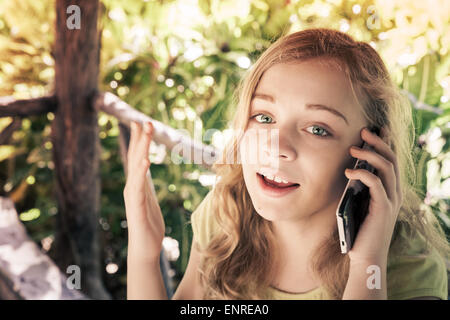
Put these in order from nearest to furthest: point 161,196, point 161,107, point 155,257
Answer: point 155,257 → point 161,196 → point 161,107

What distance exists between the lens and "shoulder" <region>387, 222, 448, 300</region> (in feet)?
1.97

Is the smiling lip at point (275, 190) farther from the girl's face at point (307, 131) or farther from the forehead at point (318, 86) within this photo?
the forehead at point (318, 86)

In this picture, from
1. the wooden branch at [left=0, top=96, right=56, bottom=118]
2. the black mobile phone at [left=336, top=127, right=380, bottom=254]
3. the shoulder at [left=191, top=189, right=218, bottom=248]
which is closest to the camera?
the black mobile phone at [left=336, top=127, right=380, bottom=254]

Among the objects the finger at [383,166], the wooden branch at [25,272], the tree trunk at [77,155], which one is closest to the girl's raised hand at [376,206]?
the finger at [383,166]

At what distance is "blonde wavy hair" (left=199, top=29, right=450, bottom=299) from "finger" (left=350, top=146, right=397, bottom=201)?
2.0 inches

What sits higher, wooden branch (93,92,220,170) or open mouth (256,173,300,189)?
wooden branch (93,92,220,170)

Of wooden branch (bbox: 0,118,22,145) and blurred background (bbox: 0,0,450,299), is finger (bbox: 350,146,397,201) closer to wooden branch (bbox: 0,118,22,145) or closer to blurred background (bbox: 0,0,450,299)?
blurred background (bbox: 0,0,450,299)

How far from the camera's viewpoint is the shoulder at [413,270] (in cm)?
60

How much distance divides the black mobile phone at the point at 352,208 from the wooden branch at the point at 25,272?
1.64 feet

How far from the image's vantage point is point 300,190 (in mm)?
576

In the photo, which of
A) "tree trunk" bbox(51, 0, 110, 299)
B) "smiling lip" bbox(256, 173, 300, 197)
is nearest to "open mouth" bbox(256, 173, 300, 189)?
"smiling lip" bbox(256, 173, 300, 197)
